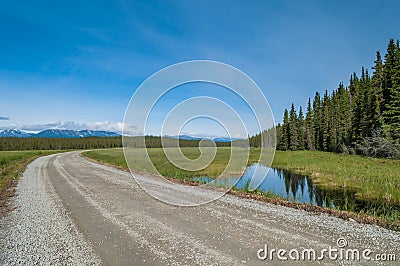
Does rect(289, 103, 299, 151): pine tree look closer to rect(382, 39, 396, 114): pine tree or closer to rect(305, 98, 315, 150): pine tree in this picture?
rect(305, 98, 315, 150): pine tree

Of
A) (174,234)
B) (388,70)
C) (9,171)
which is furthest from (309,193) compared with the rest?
(388,70)

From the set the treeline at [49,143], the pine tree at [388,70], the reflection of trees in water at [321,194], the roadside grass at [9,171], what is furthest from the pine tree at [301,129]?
the treeline at [49,143]

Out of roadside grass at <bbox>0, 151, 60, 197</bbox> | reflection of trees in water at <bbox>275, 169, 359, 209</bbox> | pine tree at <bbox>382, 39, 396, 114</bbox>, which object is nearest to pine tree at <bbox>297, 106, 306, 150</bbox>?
pine tree at <bbox>382, 39, 396, 114</bbox>

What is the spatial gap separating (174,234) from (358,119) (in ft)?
164


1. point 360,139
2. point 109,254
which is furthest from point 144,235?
point 360,139

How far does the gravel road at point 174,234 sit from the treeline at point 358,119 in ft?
112

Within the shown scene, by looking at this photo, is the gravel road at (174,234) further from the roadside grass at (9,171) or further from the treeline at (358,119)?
the treeline at (358,119)

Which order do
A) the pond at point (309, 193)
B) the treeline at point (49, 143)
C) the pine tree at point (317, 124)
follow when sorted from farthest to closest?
the treeline at point (49, 143) < the pine tree at point (317, 124) < the pond at point (309, 193)

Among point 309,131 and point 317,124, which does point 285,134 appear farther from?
point 317,124

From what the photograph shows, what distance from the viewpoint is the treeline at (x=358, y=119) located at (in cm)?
3416

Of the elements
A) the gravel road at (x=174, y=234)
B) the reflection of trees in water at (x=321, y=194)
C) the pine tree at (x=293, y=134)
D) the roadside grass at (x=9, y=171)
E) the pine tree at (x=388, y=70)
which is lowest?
the reflection of trees in water at (x=321, y=194)

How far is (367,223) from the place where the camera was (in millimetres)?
6375

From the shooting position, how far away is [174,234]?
5.68m

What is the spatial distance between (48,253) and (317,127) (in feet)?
243
